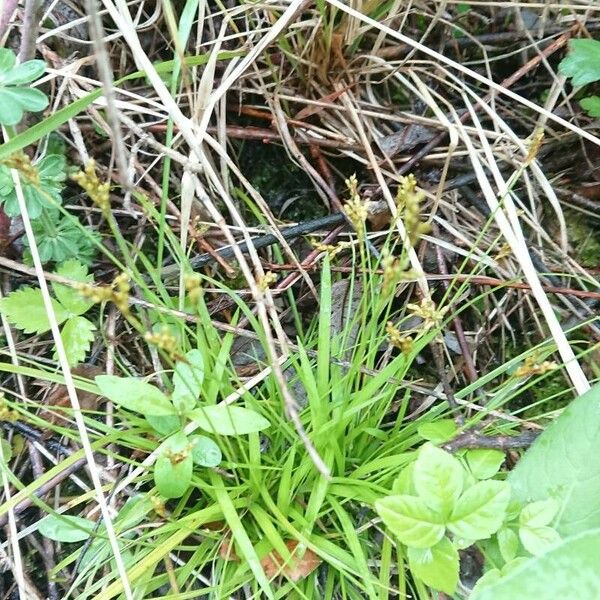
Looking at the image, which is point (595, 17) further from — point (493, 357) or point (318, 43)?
point (493, 357)

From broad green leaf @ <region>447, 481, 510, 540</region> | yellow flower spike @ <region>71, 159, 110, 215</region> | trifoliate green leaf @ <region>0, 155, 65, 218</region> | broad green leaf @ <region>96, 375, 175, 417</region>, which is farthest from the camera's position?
trifoliate green leaf @ <region>0, 155, 65, 218</region>

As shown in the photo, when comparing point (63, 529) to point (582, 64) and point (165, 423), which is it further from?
point (582, 64)

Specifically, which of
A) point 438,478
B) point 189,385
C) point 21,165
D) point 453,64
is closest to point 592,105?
point 453,64

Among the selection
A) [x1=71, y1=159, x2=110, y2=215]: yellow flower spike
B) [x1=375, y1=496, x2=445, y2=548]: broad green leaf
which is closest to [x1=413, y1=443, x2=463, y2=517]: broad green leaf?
[x1=375, y1=496, x2=445, y2=548]: broad green leaf

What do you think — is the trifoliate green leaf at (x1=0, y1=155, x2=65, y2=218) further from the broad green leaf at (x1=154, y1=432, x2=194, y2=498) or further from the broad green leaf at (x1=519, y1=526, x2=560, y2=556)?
the broad green leaf at (x1=519, y1=526, x2=560, y2=556)

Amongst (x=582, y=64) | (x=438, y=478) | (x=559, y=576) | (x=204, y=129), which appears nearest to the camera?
(x=559, y=576)

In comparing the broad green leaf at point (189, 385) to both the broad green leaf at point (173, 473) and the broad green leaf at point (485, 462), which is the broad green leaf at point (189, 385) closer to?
the broad green leaf at point (173, 473)

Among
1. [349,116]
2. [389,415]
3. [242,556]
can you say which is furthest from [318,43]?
[242,556]
